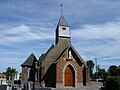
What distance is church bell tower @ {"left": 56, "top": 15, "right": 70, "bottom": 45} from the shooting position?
40875 mm

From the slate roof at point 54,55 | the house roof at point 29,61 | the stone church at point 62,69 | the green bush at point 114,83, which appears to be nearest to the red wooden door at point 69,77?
the stone church at point 62,69

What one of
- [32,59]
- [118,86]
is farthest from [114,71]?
[118,86]

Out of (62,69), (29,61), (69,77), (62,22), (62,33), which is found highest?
(62,22)

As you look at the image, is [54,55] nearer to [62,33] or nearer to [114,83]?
[62,33]

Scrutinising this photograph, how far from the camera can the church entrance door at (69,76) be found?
125 feet

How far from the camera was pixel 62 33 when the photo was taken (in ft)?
135

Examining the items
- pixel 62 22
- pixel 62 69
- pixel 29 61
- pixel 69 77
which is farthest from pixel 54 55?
pixel 29 61

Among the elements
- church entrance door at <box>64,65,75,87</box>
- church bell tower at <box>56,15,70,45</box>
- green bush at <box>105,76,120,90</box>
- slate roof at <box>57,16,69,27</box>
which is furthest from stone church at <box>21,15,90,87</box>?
green bush at <box>105,76,120,90</box>

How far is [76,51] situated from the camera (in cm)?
3859

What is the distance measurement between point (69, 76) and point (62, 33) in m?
7.86

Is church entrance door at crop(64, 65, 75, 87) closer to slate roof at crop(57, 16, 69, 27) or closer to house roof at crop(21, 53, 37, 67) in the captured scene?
slate roof at crop(57, 16, 69, 27)

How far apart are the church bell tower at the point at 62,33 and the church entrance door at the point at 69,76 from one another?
501cm

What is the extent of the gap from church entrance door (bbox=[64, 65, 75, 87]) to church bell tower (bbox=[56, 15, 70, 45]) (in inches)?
197

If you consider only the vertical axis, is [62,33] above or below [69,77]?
above
